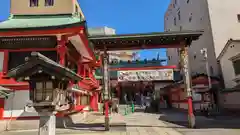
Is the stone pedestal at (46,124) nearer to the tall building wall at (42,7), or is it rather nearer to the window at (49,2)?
the tall building wall at (42,7)

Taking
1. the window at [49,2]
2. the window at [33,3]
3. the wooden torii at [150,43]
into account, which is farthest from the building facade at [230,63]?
the window at [33,3]

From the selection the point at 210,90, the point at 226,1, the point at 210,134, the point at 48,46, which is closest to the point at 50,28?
the point at 48,46

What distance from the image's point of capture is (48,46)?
13.6 meters

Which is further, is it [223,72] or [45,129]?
[223,72]

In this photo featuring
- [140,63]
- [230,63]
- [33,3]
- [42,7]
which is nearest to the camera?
[42,7]

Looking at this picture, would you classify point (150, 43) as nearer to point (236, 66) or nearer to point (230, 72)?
point (236, 66)

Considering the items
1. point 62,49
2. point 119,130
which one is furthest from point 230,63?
point 62,49

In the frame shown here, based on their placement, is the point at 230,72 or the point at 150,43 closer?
the point at 150,43

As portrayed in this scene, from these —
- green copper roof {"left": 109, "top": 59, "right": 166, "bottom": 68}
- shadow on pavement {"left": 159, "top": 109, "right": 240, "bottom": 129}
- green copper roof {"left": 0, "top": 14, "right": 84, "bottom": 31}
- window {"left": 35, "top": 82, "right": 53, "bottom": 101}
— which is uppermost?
green copper roof {"left": 0, "top": 14, "right": 84, "bottom": 31}

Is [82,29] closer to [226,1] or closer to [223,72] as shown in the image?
[223,72]

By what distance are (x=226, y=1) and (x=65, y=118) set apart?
25805 millimetres

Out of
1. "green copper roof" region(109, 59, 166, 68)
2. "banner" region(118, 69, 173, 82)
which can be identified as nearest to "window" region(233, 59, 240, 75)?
"banner" region(118, 69, 173, 82)

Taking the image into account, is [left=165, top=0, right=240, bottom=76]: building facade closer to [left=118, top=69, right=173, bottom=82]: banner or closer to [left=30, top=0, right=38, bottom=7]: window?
[left=118, top=69, right=173, bottom=82]: banner

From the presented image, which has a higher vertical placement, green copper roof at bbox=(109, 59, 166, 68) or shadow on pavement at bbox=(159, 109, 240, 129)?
green copper roof at bbox=(109, 59, 166, 68)
